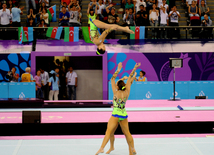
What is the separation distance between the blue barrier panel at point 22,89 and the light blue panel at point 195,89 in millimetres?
7164

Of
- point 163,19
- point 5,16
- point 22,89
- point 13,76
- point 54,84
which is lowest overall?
point 22,89

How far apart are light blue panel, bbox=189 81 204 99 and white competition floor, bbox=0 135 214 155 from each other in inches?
244

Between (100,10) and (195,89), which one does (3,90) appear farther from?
(195,89)

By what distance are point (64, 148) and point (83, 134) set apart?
119 centimetres

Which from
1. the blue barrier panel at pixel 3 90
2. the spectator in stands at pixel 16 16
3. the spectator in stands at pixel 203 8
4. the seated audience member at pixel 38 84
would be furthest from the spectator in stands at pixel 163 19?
the blue barrier panel at pixel 3 90

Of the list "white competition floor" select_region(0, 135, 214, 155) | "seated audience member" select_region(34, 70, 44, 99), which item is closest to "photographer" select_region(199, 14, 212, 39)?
"seated audience member" select_region(34, 70, 44, 99)

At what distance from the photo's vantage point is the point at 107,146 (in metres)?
7.07

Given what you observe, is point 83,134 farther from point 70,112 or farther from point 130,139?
point 130,139

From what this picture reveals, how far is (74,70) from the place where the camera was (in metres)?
15.2

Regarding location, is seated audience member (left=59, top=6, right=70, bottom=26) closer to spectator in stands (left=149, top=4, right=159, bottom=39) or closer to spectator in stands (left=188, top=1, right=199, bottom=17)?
spectator in stands (left=149, top=4, right=159, bottom=39)

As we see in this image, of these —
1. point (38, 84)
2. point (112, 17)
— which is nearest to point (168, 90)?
point (112, 17)

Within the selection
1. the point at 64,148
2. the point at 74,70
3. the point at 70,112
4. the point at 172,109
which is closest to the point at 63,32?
the point at 74,70

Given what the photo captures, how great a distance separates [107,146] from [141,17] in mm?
8812

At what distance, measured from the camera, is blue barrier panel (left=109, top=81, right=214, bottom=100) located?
1341 cm
